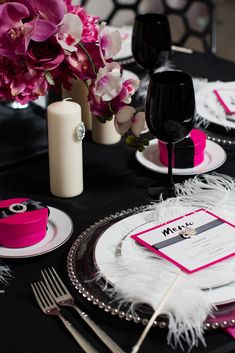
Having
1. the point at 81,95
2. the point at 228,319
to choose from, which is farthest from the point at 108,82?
the point at 228,319

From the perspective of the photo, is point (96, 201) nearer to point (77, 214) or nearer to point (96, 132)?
point (77, 214)

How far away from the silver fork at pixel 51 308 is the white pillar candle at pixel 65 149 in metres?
0.27

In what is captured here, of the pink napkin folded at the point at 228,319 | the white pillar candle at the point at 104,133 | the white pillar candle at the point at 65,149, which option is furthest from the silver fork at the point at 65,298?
the white pillar candle at the point at 104,133

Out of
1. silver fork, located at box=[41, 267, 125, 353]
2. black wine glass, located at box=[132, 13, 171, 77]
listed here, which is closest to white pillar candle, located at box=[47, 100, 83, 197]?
silver fork, located at box=[41, 267, 125, 353]

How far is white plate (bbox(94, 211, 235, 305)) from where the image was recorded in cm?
81

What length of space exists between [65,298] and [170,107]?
1.16ft

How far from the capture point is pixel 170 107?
102cm

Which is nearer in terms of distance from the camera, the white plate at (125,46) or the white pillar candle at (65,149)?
the white pillar candle at (65,149)

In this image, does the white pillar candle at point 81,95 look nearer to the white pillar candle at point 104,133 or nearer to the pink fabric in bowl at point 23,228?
the white pillar candle at point 104,133

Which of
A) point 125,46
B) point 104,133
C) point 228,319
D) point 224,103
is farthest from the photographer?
point 125,46

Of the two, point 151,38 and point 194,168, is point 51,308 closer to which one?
point 194,168

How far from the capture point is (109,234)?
0.95 metres

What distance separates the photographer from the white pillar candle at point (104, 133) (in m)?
1.30

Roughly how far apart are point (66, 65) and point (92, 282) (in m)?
0.40
